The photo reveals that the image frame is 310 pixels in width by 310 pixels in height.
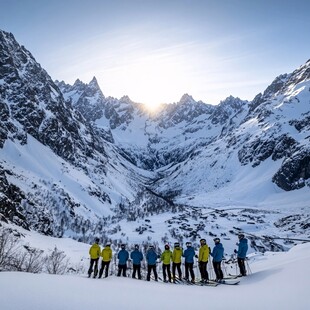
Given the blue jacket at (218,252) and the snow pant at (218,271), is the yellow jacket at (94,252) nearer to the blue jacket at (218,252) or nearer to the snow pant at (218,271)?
the blue jacket at (218,252)

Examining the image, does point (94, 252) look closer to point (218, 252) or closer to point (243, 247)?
point (218, 252)

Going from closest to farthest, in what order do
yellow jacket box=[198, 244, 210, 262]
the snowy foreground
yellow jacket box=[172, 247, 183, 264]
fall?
the snowy foreground
yellow jacket box=[198, 244, 210, 262]
yellow jacket box=[172, 247, 183, 264]

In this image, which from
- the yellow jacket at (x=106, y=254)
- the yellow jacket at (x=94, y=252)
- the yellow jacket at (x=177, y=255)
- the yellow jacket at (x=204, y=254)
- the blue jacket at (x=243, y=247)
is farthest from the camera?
the yellow jacket at (x=177, y=255)

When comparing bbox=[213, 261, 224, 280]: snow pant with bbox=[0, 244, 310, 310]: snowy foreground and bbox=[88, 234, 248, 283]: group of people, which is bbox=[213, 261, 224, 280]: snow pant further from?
bbox=[0, 244, 310, 310]: snowy foreground

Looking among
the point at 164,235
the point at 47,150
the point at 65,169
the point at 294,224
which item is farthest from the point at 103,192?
the point at 294,224

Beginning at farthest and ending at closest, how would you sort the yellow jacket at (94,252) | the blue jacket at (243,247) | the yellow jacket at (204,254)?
the yellow jacket at (94,252) < the yellow jacket at (204,254) < the blue jacket at (243,247)

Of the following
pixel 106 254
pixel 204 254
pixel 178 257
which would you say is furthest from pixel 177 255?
pixel 106 254

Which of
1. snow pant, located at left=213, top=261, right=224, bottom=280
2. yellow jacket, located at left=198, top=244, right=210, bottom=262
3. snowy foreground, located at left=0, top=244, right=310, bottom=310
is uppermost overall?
yellow jacket, located at left=198, top=244, right=210, bottom=262

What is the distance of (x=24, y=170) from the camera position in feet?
514

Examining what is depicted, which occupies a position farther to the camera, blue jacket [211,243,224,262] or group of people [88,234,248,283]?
blue jacket [211,243,224,262]

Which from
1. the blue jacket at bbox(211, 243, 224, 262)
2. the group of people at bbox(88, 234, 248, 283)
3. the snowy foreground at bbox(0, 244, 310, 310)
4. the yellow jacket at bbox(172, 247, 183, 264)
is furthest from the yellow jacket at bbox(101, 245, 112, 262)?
the snowy foreground at bbox(0, 244, 310, 310)

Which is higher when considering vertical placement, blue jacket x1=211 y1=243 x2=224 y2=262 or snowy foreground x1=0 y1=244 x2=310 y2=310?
blue jacket x1=211 y1=243 x2=224 y2=262

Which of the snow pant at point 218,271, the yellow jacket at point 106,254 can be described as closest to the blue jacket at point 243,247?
the snow pant at point 218,271

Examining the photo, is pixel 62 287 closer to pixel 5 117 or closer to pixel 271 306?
pixel 271 306
